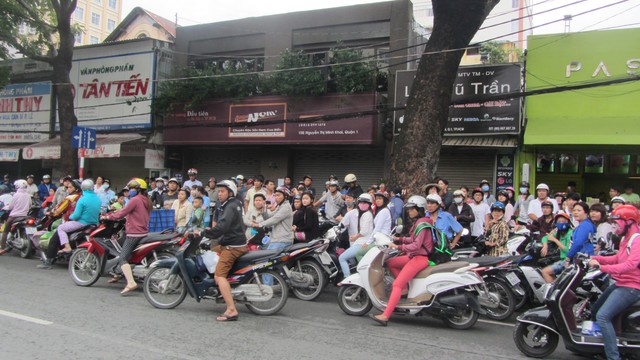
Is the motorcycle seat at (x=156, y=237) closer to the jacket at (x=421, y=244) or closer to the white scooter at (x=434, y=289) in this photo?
the white scooter at (x=434, y=289)

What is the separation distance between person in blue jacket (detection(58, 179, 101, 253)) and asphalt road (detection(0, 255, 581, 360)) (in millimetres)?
1677

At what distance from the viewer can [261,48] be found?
1848 cm

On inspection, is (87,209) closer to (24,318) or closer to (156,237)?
(156,237)

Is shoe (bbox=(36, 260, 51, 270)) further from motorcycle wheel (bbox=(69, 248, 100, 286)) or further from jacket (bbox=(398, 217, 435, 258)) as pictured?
jacket (bbox=(398, 217, 435, 258))

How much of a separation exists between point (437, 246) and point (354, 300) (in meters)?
1.44

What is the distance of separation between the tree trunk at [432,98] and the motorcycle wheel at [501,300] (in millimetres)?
3214

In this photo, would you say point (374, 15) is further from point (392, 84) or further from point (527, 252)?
point (527, 252)

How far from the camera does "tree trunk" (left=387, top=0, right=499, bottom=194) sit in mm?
10234

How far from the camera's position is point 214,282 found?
667cm

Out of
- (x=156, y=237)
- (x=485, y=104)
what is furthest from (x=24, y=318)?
(x=485, y=104)

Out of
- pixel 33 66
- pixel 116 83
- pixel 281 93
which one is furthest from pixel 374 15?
pixel 33 66

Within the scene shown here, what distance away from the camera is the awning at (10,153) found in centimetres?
2198

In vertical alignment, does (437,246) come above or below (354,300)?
above

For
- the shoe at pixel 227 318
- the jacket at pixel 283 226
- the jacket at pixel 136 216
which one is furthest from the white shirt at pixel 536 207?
the jacket at pixel 136 216
